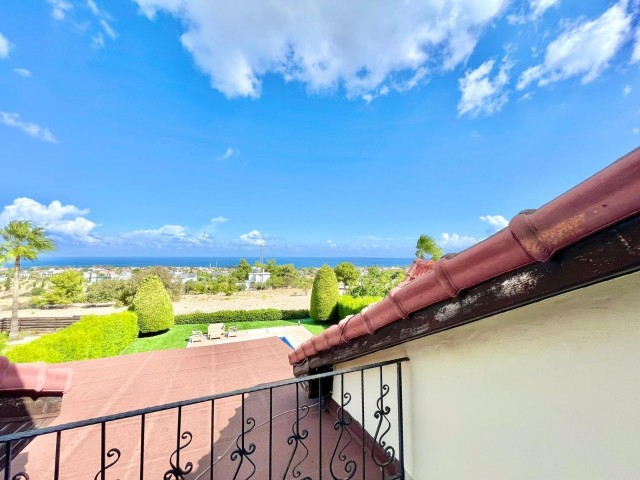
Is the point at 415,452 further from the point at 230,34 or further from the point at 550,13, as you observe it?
the point at 230,34

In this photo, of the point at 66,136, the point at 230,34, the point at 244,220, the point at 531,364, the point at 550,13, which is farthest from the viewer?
the point at 244,220

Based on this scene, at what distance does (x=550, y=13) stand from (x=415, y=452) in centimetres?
1174

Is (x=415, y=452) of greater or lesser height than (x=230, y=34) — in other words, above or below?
below

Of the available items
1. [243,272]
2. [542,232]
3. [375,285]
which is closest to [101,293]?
[243,272]

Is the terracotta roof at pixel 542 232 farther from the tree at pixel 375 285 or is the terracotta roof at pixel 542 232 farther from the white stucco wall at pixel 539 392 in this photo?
the tree at pixel 375 285

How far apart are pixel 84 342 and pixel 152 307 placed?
475 centimetres

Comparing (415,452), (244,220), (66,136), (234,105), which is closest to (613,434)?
(415,452)

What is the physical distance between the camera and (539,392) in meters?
1.26

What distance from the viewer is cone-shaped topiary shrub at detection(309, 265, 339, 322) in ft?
59.1

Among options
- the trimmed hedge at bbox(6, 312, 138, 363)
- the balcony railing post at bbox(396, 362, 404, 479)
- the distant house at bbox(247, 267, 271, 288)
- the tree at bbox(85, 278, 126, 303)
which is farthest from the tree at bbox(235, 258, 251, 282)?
the balcony railing post at bbox(396, 362, 404, 479)

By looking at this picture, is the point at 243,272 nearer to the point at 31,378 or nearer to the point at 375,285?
the point at 375,285

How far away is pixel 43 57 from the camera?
15.1 meters

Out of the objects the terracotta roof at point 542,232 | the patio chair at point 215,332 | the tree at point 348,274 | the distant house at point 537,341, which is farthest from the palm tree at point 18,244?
the terracotta roof at point 542,232

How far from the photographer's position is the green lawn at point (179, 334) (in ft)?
44.1
